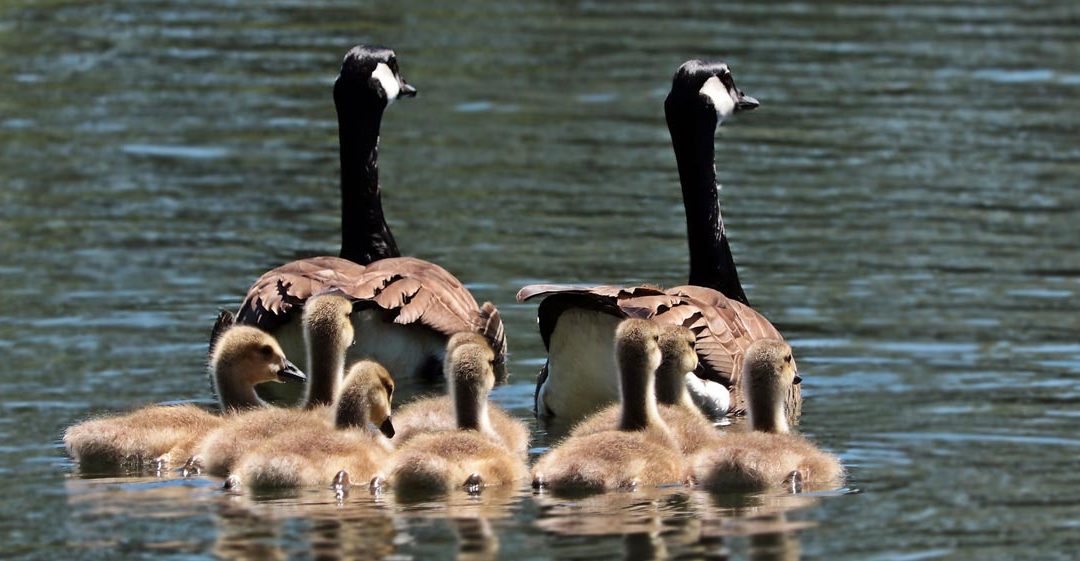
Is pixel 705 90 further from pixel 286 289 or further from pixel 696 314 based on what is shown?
pixel 286 289

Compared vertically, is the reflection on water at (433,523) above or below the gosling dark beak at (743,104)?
below

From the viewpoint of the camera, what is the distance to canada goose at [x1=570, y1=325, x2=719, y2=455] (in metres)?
11.9

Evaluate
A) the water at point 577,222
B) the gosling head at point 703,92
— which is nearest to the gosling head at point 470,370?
the water at point 577,222

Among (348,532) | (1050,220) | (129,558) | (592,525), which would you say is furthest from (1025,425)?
(1050,220)

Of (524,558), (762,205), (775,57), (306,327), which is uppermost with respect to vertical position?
(775,57)

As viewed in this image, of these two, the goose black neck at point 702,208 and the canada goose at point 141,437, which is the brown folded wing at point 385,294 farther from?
the canada goose at point 141,437

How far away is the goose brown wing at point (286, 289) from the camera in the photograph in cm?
1392

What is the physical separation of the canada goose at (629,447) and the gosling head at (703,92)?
3.82 m

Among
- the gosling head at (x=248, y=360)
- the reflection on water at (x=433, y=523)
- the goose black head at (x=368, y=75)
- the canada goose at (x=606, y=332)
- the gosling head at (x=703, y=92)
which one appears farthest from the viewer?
the goose black head at (x=368, y=75)

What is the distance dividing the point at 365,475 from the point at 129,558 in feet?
5.62

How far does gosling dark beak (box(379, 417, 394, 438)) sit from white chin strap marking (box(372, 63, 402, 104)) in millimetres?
5402

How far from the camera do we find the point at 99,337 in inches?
590

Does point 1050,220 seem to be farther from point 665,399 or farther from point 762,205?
point 665,399

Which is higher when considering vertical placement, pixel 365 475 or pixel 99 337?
pixel 99 337
